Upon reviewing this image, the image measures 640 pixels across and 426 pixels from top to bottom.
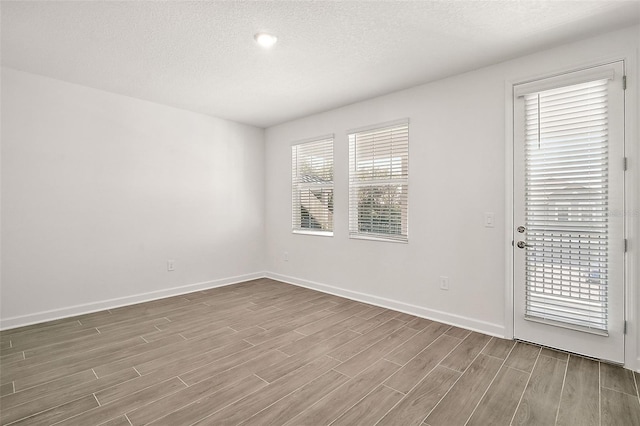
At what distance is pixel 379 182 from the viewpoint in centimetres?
392

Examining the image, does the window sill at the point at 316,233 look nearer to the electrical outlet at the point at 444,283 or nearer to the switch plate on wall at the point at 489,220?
the electrical outlet at the point at 444,283

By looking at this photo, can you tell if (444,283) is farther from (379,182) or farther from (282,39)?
(282,39)

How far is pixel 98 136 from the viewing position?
3.69m

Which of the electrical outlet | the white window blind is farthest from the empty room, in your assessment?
the electrical outlet

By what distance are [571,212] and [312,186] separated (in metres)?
3.13

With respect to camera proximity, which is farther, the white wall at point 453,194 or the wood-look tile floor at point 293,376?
the white wall at point 453,194

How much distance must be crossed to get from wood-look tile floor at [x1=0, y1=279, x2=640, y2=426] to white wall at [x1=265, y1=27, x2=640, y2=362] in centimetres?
38

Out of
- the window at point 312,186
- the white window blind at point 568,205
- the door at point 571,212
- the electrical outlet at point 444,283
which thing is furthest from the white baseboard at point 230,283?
the window at point 312,186

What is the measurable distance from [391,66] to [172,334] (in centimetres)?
332

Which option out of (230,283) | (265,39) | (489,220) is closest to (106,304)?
(230,283)

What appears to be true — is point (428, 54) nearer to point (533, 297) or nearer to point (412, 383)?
point (533, 297)

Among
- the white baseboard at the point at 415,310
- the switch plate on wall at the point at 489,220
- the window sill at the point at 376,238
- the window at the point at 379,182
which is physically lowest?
the white baseboard at the point at 415,310

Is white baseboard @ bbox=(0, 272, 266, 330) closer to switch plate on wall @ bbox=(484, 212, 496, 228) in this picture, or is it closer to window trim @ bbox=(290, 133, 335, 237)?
window trim @ bbox=(290, 133, 335, 237)

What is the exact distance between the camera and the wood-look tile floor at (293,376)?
6.09 ft
